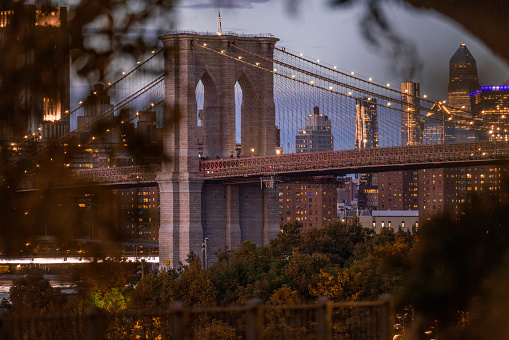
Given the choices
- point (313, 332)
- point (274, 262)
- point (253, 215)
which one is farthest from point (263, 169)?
point (313, 332)

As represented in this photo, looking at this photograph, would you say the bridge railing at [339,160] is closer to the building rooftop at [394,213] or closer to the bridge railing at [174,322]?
the bridge railing at [174,322]

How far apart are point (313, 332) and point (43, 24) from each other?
3625 millimetres

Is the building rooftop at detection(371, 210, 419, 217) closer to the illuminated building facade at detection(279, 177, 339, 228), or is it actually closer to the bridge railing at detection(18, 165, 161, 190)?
the illuminated building facade at detection(279, 177, 339, 228)

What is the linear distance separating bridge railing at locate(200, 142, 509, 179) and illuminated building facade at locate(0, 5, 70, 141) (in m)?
32.3

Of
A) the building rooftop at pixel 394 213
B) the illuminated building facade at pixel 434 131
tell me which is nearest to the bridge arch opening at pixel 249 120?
the illuminated building facade at pixel 434 131

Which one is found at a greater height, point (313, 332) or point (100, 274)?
point (100, 274)

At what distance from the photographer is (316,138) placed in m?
62.8

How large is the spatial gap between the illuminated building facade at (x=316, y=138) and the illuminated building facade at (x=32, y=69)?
50.3m

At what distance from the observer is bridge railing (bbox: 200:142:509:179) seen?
128ft

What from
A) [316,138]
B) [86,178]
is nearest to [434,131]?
[316,138]

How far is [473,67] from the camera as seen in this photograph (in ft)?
18.2

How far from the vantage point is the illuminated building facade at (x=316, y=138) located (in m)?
57.8

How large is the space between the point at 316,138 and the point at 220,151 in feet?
55.7

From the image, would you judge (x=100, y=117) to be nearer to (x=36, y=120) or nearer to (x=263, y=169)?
(x=36, y=120)
